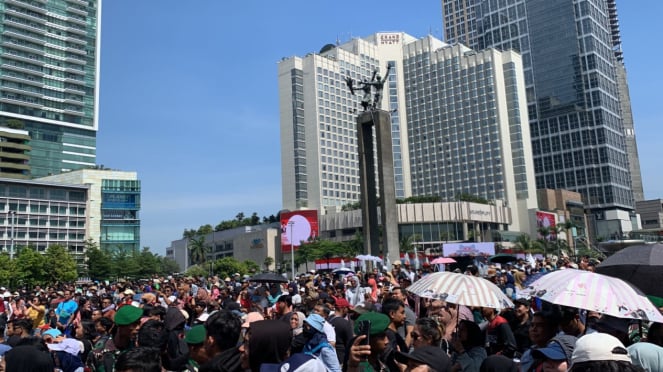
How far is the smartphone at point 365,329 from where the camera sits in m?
4.43

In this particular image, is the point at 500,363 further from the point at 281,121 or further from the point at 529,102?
the point at 529,102

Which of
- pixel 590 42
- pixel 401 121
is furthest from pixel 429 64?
pixel 590 42

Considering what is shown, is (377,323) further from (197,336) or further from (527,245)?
(527,245)

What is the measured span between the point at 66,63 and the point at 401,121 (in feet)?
259

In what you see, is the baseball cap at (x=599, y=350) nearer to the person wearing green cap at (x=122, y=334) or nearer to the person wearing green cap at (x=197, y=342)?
the person wearing green cap at (x=197, y=342)

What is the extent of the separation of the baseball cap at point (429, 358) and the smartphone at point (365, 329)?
1.45 feet

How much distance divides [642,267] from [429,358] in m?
3.90

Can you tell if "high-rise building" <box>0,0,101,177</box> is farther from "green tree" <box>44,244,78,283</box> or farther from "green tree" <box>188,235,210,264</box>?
"green tree" <box>44,244,78,283</box>

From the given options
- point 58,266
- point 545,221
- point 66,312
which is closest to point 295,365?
point 66,312

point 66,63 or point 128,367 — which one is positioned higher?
point 66,63

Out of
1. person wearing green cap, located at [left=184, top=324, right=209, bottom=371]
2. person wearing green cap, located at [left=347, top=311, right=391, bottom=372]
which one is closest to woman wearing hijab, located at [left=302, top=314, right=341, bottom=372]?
person wearing green cap, located at [left=347, top=311, right=391, bottom=372]

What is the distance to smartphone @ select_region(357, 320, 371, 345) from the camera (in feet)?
14.5

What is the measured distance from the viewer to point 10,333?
7.90 meters

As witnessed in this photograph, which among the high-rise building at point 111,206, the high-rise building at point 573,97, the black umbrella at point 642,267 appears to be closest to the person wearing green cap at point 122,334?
the black umbrella at point 642,267
